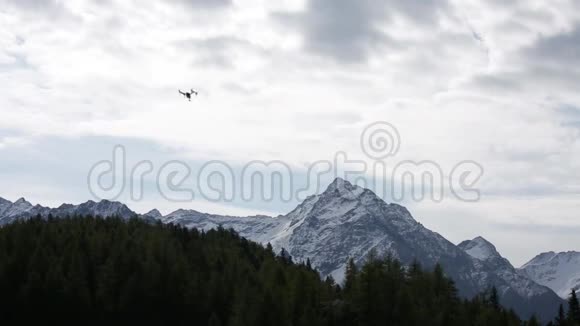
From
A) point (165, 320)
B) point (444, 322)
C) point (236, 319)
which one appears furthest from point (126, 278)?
point (444, 322)

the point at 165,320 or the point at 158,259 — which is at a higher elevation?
the point at 158,259

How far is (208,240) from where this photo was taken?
174 metres

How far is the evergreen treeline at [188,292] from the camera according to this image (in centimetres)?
10788

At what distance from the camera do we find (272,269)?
138 meters

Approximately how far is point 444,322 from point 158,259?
45.4 metres

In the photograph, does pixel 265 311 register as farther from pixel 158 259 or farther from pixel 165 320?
pixel 158 259

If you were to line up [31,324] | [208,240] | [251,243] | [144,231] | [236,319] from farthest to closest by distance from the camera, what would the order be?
[251,243], [208,240], [144,231], [31,324], [236,319]

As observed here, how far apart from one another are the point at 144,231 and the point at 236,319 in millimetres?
65135

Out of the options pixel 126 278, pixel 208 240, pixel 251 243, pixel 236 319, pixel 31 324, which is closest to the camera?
pixel 236 319

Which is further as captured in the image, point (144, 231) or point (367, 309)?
point (144, 231)

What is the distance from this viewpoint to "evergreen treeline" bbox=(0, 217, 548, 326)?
354ft

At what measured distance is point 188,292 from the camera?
390 feet

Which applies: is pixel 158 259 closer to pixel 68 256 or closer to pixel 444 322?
pixel 68 256

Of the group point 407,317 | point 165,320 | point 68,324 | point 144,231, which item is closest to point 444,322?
point 407,317
